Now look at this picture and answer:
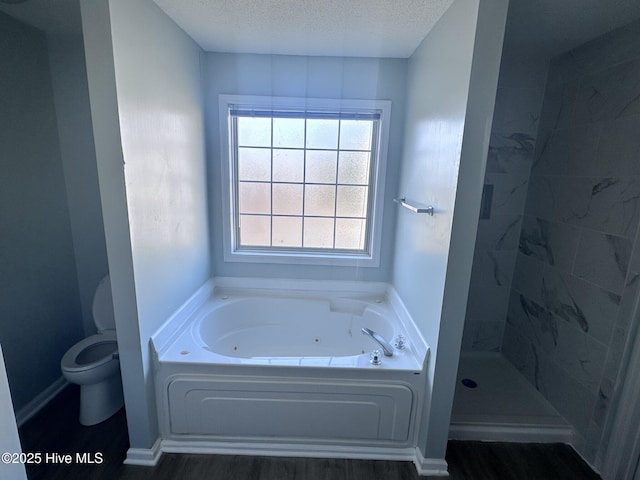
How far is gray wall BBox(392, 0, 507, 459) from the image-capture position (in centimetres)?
126

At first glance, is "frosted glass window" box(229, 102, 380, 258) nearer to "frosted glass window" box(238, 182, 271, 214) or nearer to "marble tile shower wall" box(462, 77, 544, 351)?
"frosted glass window" box(238, 182, 271, 214)

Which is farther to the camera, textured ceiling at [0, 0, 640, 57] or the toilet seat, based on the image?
the toilet seat

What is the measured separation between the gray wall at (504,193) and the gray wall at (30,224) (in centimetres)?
292

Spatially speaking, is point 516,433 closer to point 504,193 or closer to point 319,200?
point 504,193

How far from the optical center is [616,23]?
62.7 inches

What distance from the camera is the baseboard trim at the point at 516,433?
184 centimetres

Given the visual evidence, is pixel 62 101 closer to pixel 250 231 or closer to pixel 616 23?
pixel 250 231

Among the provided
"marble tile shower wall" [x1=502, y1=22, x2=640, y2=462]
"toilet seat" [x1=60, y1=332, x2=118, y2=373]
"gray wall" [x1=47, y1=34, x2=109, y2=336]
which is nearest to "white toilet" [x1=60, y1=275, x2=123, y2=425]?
"toilet seat" [x1=60, y1=332, x2=118, y2=373]

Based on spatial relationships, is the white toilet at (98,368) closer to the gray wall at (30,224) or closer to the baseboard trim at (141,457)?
the gray wall at (30,224)

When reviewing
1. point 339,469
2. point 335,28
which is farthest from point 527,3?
point 339,469

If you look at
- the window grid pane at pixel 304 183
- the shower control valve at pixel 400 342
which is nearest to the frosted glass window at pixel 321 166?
the window grid pane at pixel 304 183

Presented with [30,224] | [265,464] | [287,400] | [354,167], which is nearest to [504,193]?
[354,167]

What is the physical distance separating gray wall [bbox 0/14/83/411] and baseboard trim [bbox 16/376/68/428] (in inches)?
1.2

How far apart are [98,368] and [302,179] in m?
1.76
